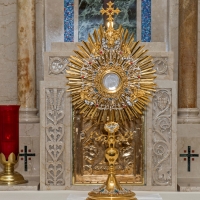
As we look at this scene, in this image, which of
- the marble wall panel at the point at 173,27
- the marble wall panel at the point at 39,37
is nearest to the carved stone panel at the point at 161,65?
the marble wall panel at the point at 173,27

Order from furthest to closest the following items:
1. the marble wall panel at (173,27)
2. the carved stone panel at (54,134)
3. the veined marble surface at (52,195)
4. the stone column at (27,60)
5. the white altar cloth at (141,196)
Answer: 1. the marble wall panel at (173,27)
2. the stone column at (27,60)
3. the carved stone panel at (54,134)
4. the veined marble surface at (52,195)
5. the white altar cloth at (141,196)

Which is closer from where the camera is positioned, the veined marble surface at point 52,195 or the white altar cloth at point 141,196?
the white altar cloth at point 141,196

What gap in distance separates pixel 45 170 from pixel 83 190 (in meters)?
0.37

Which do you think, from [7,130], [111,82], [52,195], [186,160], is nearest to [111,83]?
[111,82]

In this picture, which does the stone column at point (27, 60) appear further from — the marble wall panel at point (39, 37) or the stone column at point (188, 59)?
the stone column at point (188, 59)

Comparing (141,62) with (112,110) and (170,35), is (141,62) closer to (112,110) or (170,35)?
(112,110)

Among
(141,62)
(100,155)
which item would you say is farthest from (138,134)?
(141,62)

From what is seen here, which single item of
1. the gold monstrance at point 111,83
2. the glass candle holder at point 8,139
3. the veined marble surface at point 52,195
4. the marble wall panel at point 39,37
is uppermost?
the marble wall panel at point 39,37

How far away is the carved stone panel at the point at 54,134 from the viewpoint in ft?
16.9

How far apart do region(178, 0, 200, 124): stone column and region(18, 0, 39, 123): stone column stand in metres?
1.47

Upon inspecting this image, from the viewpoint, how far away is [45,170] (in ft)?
16.9

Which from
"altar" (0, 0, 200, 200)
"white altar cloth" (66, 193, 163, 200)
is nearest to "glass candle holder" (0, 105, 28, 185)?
"altar" (0, 0, 200, 200)

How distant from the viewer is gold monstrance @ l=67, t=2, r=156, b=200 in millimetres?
4305

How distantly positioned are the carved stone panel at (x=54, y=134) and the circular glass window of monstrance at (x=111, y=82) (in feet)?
2.64
